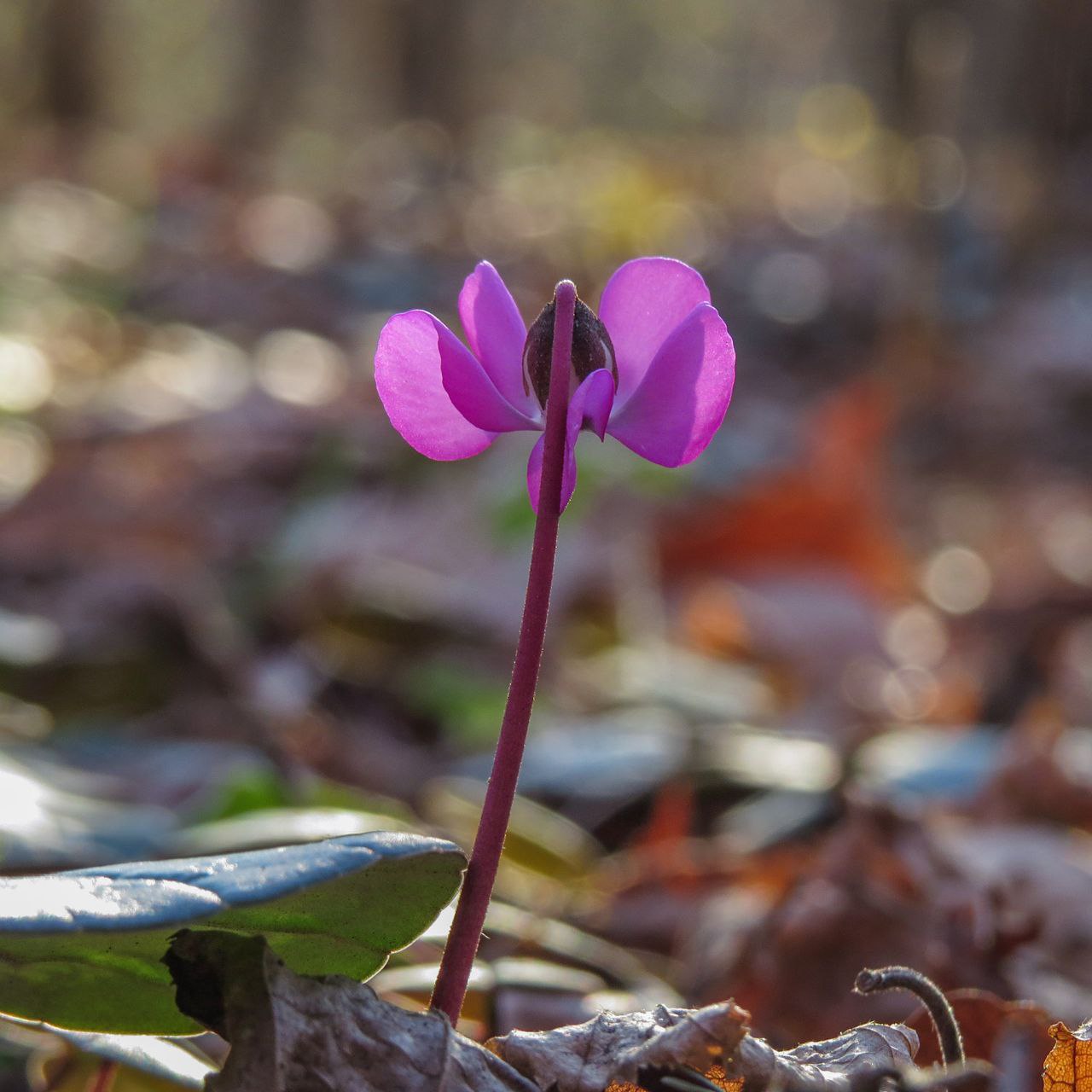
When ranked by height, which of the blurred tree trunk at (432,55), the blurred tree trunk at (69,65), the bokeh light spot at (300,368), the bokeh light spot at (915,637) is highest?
the blurred tree trunk at (432,55)

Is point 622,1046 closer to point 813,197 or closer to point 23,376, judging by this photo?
point 23,376

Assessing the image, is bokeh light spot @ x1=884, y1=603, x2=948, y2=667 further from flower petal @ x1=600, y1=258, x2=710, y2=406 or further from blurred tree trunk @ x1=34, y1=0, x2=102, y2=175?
blurred tree trunk @ x1=34, y1=0, x2=102, y2=175

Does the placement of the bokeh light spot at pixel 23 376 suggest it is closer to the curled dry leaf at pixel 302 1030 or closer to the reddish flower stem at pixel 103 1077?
the reddish flower stem at pixel 103 1077

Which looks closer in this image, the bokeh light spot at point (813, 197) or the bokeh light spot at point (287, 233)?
the bokeh light spot at point (287, 233)

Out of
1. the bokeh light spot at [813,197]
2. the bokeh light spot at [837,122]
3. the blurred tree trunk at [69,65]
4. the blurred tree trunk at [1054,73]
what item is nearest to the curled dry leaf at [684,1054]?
the blurred tree trunk at [1054,73]

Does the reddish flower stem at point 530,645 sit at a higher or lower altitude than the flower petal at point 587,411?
lower

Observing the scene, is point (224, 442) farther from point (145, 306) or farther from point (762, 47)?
point (762, 47)
